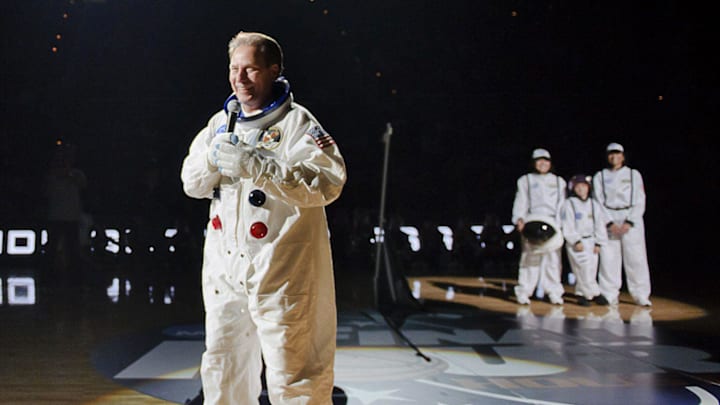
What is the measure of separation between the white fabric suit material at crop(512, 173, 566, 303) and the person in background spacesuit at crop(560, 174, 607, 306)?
0.52 ft

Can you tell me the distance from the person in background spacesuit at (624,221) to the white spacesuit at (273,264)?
507 cm

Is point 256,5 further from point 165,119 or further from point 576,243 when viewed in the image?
point 576,243

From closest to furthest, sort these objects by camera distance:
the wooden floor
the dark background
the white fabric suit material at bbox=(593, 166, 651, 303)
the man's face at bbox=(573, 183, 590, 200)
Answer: the wooden floor < the white fabric suit material at bbox=(593, 166, 651, 303) < the man's face at bbox=(573, 183, 590, 200) < the dark background

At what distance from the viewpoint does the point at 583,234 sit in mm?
7000

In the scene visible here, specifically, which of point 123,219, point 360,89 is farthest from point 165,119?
point 360,89

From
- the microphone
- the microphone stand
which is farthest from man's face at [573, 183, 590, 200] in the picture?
the microphone

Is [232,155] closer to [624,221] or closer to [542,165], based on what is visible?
[542,165]

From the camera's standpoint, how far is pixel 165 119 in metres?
10.7

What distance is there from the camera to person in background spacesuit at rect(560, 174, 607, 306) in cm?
698

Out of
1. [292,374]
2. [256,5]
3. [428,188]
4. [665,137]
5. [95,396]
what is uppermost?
[256,5]

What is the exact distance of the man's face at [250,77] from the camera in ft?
7.61

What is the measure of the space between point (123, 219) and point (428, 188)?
187 inches

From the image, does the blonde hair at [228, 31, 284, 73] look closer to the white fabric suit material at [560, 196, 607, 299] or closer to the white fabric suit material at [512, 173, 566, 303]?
the white fabric suit material at [512, 173, 566, 303]

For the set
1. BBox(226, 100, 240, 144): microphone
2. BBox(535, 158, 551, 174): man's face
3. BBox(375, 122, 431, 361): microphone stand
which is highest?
BBox(535, 158, 551, 174): man's face
